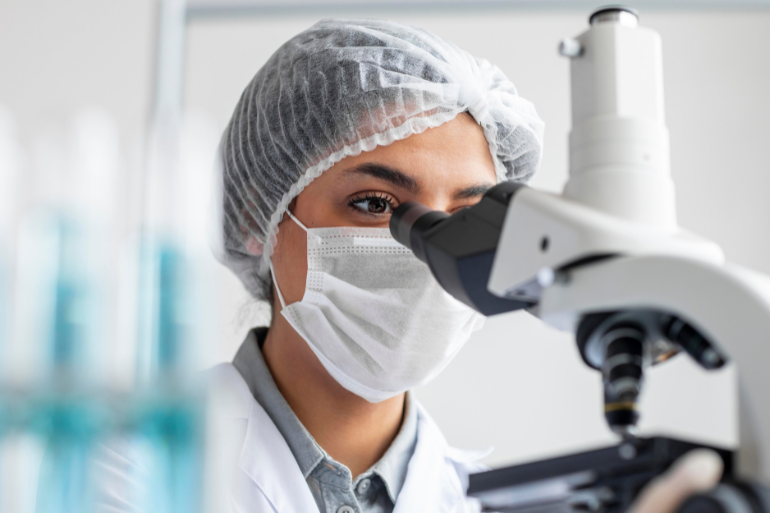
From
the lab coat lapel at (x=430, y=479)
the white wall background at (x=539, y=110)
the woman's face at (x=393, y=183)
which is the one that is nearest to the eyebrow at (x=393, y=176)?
the woman's face at (x=393, y=183)

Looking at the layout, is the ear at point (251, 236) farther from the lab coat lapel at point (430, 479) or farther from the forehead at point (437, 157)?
the lab coat lapel at point (430, 479)

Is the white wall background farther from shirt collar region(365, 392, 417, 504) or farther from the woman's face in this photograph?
the woman's face

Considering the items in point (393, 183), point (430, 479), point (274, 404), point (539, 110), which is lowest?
point (430, 479)

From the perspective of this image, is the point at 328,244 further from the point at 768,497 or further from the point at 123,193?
the point at 768,497

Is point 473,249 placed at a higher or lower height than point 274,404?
higher

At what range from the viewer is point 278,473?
104cm

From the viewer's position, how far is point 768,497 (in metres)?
0.37

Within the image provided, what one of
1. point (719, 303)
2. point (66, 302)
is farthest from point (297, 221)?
point (719, 303)

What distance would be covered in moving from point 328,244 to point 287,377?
0.93ft

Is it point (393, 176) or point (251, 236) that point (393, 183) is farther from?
point (251, 236)

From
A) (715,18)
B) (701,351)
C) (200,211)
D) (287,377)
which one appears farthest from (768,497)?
(715,18)

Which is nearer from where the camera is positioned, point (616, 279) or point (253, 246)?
point (616, 279)

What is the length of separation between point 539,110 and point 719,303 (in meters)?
1.33

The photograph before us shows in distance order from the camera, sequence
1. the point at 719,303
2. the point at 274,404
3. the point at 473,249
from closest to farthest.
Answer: the point at 719,303
the point at 473,249
the point at 274,404
